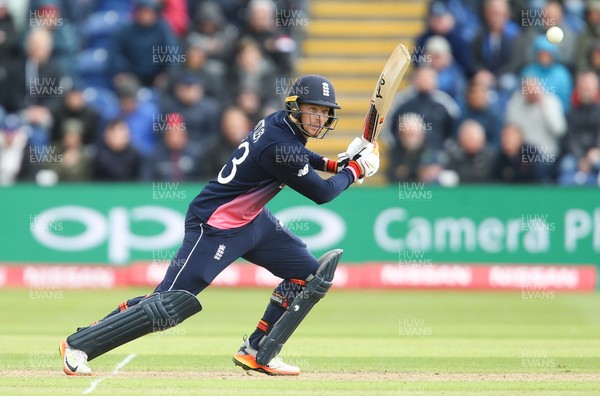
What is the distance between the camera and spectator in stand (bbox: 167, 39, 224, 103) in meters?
17.4

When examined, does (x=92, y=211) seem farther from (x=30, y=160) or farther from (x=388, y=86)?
(x=388, y=86)

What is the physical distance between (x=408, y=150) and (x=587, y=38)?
3733 mm

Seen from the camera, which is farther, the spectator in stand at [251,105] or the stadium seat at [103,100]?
the stadium seat at [103,100]

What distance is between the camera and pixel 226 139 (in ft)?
54.3

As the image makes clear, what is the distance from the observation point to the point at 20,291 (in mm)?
15805

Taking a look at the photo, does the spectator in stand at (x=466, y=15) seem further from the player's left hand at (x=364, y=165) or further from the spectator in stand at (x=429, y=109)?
the player's left hand at (x=364, y=165)

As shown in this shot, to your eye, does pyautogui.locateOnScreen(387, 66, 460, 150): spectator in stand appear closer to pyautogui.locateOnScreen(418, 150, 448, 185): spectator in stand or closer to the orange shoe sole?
pyautogui.locateOnScreen(418, 150, 448, 185): spectator in stand

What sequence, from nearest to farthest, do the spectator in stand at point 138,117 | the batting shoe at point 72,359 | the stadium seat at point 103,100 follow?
1. the batting shoe at point 72,359
2. the spectator in stand at point 138,117
3. the stadium seat at point 103,100

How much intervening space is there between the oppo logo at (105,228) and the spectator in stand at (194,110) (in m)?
1.49

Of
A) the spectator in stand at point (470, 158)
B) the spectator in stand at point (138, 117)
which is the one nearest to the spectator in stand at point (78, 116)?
the spectator in stand at point (138, 117)

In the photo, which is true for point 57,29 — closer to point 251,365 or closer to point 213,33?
point 213,33

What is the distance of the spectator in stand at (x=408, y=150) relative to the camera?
1628 centimetres

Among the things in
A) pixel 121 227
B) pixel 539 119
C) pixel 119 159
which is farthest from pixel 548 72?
pixel 121 227

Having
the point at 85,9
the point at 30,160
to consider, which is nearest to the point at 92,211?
the point at 30,160
